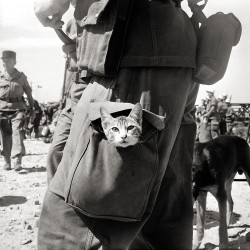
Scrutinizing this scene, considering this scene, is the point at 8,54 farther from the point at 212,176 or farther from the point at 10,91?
the point at 212,176

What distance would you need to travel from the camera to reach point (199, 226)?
14.1 ft

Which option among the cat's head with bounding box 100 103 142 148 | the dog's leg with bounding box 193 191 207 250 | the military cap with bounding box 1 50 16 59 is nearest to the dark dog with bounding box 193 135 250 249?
the dog's leg with bounding box 193 191 207 250

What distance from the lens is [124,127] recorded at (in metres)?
1.94

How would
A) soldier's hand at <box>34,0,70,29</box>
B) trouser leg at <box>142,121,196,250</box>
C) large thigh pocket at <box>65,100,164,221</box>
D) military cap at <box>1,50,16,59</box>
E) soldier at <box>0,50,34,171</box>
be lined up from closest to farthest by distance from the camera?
1. large thigh pocket at <box>65,100,164,221</box>
2. soldier's hand at <box>34,0,70,29</box>
3. trouser leg at <box>142,121,196,250</box>
4. military cap at <box>1,50,16,59</box>
5. soldier at <box>0,50,34,171</box>

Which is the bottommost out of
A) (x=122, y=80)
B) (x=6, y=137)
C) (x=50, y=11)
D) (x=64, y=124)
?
(x=6, y=137)

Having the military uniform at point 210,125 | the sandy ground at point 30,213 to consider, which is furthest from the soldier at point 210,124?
the sandy ground at point 30,213

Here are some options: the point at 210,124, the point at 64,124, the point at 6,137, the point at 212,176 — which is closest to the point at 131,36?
the point at 64,124

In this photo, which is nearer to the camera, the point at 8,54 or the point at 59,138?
the point at 59,138

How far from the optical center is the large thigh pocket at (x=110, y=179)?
1.84 m

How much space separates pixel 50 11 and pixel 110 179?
85cm

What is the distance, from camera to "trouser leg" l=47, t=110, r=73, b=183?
13.0 feet

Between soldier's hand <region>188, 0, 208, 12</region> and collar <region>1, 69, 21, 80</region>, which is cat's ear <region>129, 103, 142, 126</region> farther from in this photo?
collar <region>1, 69, 21, 80</region>

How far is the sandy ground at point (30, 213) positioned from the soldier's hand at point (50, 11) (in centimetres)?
250

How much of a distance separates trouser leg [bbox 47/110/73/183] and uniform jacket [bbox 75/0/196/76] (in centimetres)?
190
